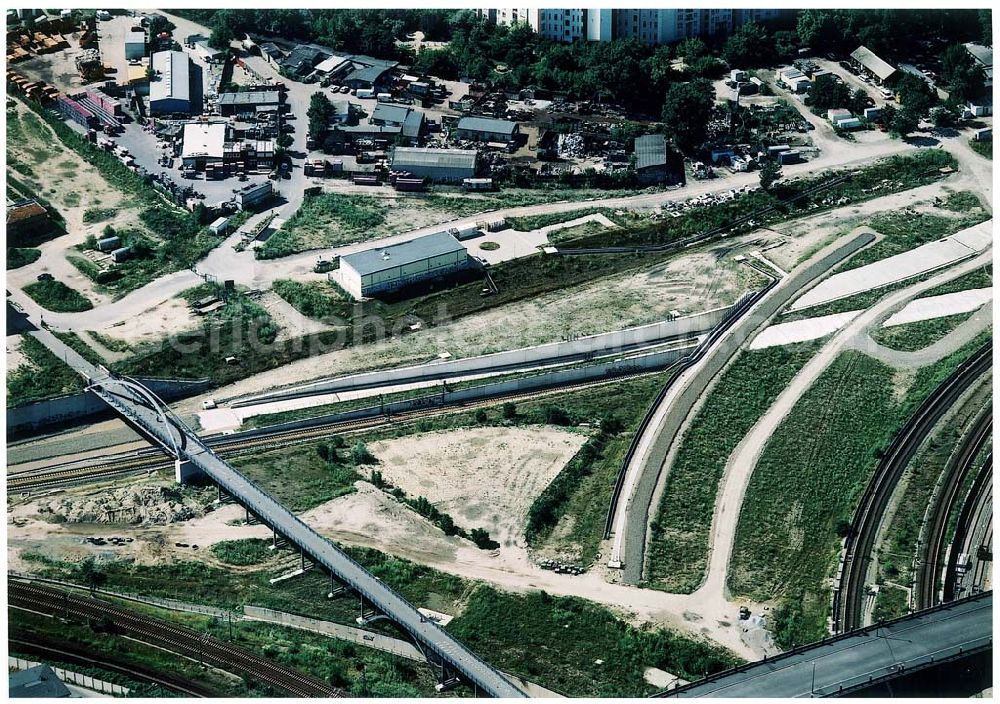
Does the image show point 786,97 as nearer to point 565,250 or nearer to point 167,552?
point 565,250

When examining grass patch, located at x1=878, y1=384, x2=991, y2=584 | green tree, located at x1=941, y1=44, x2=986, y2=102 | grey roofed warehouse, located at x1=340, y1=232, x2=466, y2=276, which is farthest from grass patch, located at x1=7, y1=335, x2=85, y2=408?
green tree, located at x1=941, y1=44, x2=986, y2=102

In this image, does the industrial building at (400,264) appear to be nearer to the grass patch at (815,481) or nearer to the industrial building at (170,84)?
the grass patch at (815,481)

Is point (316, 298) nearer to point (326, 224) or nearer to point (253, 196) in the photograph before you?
point (326, 224)

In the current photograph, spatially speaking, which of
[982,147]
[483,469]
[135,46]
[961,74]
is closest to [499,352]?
[483,469]

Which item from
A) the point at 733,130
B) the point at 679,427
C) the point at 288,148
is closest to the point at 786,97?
the point at 733,130

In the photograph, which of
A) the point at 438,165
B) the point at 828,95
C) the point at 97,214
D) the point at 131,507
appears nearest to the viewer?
the point at 131,507

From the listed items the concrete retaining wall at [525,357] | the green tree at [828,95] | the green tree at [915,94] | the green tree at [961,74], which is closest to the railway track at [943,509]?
the concrete retaining wall at [525,357]
